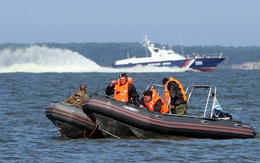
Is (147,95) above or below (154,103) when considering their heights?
above

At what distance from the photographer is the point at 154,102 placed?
50.5ft

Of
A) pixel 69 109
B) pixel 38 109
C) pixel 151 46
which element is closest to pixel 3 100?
pixel 38 109

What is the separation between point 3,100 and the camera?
2841 centimetres

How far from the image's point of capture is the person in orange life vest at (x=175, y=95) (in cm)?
1550

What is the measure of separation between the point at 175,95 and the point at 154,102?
1.51 feet

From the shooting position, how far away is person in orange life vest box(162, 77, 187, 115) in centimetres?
1550

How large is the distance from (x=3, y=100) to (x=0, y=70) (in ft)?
175

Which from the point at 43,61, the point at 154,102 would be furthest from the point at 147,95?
the point at 43,61

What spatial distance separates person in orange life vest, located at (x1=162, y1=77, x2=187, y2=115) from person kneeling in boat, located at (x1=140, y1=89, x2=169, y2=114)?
163 millimetres

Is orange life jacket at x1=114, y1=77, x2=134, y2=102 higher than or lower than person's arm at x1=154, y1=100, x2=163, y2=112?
higher

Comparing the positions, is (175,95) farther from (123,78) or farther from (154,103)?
(123,78)

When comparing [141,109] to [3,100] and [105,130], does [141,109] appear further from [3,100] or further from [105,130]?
[3,100]

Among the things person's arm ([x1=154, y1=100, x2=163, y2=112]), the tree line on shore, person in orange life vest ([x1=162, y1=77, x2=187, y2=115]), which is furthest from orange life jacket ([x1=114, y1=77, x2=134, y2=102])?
the tree line on shore

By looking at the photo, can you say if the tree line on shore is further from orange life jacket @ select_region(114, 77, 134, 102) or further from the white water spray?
orange life jacket @ select_region(114, 77, 134, 102)
